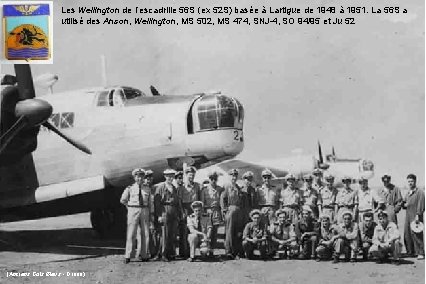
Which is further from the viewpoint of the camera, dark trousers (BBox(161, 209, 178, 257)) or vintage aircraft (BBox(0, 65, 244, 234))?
vintage aircraft (BBox(0, 65, 244, 234))

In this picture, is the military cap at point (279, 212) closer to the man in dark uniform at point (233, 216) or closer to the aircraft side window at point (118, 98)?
the man in dark uniform at point (233, 216)

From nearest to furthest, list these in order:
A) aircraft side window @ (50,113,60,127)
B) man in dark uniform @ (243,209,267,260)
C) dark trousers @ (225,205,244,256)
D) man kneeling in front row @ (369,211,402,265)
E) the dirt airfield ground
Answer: the dirt airfield ground
man kneeling in front row @ (369,211,402,265)
man in dark uniform @ (243,209,267,260)
dark trousers @ (225,205,244,256)
aircraft side window @ (50,113,60,127)

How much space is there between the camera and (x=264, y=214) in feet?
31.0

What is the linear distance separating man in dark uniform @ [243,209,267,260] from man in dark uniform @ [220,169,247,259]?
0.21 metres

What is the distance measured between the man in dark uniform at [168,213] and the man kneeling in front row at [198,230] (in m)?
0.27

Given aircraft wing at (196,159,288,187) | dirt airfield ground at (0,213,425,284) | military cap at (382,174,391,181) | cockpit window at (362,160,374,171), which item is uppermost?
military cap at (382,174,391,181)

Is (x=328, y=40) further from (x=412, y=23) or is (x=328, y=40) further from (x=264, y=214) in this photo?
(x=264, y=214)

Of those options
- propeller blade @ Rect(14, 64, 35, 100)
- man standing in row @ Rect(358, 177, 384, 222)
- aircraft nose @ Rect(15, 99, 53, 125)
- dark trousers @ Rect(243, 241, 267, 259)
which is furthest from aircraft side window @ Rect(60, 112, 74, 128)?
man standing in row @ Rect(358, 177, 384, 222)

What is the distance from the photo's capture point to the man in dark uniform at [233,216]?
30.4ft

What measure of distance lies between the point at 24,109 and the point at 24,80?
0.65m

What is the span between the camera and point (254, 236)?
9094mm

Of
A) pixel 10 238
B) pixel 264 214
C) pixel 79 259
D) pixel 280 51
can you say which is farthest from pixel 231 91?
pixel 10 238

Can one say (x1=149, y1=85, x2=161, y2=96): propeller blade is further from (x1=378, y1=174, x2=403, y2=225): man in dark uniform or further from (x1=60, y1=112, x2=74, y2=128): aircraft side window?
(x1=378, y1=174, x2=403, y2=225): man in dark uniform

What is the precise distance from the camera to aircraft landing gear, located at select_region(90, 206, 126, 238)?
12.9 m
